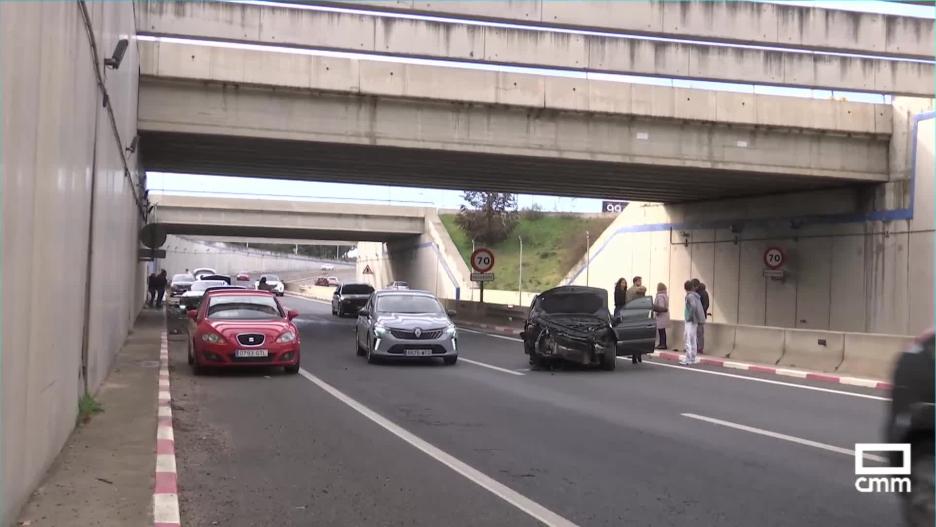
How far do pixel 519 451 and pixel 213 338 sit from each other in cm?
776

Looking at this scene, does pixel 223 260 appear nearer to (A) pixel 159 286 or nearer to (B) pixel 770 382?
(A) pixel 159 286

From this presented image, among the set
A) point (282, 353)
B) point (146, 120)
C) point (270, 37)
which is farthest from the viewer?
point (270, 37)

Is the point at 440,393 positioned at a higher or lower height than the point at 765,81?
lower

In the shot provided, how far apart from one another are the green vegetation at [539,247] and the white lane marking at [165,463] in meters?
47.2

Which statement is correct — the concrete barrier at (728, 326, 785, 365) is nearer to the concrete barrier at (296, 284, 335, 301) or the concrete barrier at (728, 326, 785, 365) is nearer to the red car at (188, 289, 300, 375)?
the red car at (188, 289, 300, 375)

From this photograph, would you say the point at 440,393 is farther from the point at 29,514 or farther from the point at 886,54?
the point at 886,54

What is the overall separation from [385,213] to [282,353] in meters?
35.9

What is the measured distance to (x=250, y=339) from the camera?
577 inches

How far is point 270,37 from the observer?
22.4m

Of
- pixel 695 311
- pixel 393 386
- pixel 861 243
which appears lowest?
pixel 393 386

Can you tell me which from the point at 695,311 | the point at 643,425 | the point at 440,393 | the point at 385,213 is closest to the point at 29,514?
the point at 643,425

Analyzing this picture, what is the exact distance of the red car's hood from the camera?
1457 cm

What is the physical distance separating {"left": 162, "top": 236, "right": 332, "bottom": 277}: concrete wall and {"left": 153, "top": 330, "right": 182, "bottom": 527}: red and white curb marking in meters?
63.8

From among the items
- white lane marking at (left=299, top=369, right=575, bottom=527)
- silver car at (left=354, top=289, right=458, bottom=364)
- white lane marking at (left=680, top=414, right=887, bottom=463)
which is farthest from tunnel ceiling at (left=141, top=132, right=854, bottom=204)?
white lane marking at (left=680, top=414, right=887, bottom=463)
